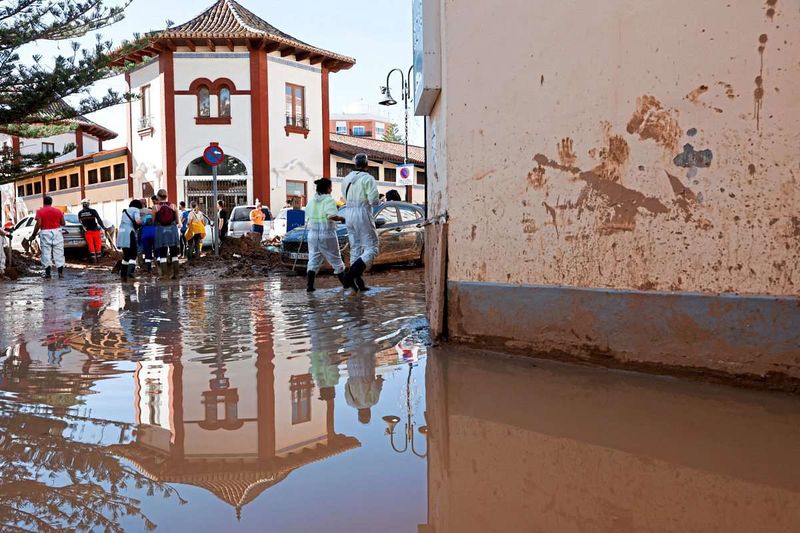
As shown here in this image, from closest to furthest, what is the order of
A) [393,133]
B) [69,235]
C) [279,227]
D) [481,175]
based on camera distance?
[481,175] → [69,235] → [279,227] → [393,133]

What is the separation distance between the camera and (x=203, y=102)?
30.5 meters

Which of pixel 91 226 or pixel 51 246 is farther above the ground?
pixel 91 226

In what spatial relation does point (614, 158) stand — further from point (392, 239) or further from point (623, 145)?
point (392, 239)

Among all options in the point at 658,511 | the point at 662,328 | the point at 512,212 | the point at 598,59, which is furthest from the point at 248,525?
the point at 598,59

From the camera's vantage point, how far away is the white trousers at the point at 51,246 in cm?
1600

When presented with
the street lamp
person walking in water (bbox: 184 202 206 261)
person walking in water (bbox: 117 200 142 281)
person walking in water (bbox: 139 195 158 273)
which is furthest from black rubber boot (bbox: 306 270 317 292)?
person walking in water (bbox: 184 202 206 261)

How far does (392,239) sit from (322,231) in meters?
4.23

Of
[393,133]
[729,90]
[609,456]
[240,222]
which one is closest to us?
[609,456]

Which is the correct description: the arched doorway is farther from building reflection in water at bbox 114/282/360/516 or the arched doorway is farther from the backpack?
building reflection in water at bbox 114/282/360/516

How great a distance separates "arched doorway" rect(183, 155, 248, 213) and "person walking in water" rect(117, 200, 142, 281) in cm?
1634

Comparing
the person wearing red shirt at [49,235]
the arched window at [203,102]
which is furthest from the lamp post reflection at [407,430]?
the arched window at [203,102]

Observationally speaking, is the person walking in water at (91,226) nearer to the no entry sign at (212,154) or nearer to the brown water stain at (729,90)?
the no entry sign at (212,154)

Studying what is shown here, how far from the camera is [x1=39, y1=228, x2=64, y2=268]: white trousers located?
52.5ft

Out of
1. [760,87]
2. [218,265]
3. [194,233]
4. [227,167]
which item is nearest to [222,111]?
[227,167]
